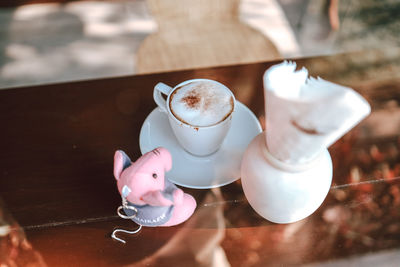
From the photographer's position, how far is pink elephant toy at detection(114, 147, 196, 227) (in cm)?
60

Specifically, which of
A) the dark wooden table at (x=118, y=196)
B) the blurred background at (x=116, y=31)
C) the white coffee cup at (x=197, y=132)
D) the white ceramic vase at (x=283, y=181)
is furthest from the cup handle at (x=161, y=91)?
the blurred background at (x=116, y=31)

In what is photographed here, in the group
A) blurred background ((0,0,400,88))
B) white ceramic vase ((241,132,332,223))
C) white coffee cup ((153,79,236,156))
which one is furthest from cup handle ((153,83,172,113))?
blurred background ((0,0,400,88))

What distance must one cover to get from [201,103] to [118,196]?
10.7 inches

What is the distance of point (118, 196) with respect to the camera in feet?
2.51

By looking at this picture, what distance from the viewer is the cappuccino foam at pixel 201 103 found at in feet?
2.36

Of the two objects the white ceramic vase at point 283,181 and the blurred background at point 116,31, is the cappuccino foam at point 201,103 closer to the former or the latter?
the white ceramic vase at point 283,181

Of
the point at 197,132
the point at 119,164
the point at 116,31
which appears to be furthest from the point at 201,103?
the point at 116,31

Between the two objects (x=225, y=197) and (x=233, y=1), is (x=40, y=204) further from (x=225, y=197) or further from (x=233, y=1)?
(x=233, y=1)

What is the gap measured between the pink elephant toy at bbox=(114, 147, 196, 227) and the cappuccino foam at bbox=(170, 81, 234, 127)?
4.5 inches

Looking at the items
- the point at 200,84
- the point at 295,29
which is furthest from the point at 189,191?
the point at 295,29

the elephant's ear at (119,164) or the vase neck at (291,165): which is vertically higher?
the elephant's ear at (119,164)

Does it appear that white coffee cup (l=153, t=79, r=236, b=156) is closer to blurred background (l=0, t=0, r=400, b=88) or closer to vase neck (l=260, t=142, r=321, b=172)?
vase neck (l=260, t=142, r=321, b=172)

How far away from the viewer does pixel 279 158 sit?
60cm

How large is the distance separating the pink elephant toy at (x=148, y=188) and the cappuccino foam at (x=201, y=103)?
115 millimetres
